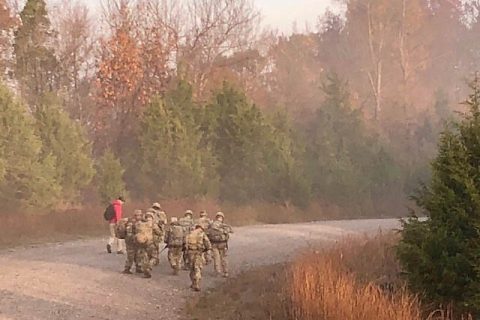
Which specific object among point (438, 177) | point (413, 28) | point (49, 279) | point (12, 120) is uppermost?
point (413, 28)

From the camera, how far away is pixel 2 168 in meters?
29.3

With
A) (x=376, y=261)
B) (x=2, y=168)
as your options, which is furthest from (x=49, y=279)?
(x=2, y=168)

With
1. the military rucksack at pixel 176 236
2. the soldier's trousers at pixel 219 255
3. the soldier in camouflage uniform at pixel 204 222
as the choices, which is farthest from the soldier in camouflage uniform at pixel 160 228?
the soldier's trousers at pixel 219 255

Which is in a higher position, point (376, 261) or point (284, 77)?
point (284, 77)

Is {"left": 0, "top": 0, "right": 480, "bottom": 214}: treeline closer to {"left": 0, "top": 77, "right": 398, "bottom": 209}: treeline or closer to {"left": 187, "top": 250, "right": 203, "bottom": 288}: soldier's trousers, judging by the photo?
{"left": 0, "top": 77, "right": 398, "bottom": 209}: treeline

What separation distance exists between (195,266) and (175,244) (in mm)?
1740

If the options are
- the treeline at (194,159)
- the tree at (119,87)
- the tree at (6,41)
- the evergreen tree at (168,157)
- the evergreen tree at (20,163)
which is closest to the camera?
the evergreen tree at (20,163)

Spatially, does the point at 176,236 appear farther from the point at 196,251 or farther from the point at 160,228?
the point at 196,251

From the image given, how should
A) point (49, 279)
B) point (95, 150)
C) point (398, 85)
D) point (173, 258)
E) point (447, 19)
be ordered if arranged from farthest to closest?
point (447, 19) < point (398, 85) < point (95, 150) < point (173, 258) < point (49, 279)

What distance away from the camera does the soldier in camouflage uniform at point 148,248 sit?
1746 cm

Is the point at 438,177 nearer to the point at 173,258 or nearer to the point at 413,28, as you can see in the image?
the point at 173,258

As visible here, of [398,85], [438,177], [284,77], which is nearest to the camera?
[438,177]

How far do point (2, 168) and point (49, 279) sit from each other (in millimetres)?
14030

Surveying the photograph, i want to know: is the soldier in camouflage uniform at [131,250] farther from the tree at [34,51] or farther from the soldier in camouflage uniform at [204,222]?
the tree at [34,51]
